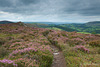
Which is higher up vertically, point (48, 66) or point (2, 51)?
point (2, 51)

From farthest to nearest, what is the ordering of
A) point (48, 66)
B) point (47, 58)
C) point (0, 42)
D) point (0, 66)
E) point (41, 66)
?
point (0, 42)
point (47, 58)
point (48, 66)
point (41, 66)
point (0, 66)

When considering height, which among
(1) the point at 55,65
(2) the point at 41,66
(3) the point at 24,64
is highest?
(3) the point at 24,64

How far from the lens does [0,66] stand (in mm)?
4117

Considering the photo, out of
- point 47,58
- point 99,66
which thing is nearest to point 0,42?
point 47,58

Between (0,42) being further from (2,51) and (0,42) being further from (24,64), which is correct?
(24,64)

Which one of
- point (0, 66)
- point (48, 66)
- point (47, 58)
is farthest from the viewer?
point (47, 58)

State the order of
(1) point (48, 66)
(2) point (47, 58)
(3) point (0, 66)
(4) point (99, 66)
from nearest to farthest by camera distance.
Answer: (3) point (0, 66) < (4) point (99, 66) < (1) point (48, 66) < (2) point (47, 58)

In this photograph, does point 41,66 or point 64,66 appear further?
point 64,66

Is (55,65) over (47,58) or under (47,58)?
under

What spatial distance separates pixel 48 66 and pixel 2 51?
492 cm

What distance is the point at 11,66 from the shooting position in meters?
4.27

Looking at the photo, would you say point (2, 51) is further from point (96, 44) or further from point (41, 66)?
point (96, 44)

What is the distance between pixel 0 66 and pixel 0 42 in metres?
7.73

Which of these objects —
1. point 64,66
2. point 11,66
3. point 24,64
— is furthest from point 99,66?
point 11,66
